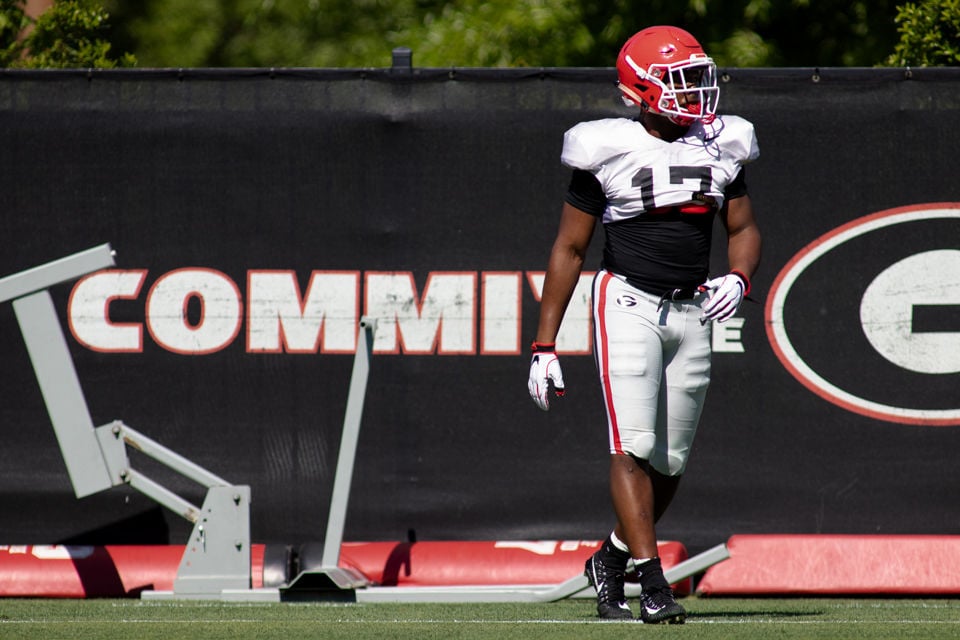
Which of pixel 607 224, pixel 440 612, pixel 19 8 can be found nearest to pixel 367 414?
pixel 440 612

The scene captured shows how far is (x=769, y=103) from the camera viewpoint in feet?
18.7

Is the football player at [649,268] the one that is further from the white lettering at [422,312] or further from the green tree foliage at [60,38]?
the green tree foliage at [60,38]

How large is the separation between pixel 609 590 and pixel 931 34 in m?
3.40

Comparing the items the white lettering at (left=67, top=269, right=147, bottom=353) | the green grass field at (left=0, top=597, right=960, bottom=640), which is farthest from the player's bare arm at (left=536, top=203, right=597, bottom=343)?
the white lettering at (left=67, top=269, right=147, bottom=353)

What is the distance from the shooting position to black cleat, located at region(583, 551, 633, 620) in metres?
4.16

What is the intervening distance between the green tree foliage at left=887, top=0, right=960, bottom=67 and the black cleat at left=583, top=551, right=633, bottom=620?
328 centimetres

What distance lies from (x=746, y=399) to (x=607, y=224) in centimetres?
178

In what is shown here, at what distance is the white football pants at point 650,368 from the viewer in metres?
4.07

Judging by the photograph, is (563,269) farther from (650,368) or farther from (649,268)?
(650,368)

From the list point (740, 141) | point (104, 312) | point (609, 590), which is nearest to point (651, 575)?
point (609, 590)

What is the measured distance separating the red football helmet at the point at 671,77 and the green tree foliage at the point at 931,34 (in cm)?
249

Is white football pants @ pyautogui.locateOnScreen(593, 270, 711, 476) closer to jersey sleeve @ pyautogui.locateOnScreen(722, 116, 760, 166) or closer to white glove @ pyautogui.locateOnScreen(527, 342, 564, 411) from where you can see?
white glove @ pyautogui.locateOnScreen(527, 342, 564, 411)

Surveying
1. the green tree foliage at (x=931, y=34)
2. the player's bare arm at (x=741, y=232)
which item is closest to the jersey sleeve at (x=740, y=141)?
the player's bare arm at (x=741, y=232)

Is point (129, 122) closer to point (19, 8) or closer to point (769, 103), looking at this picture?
point (19, 8)
